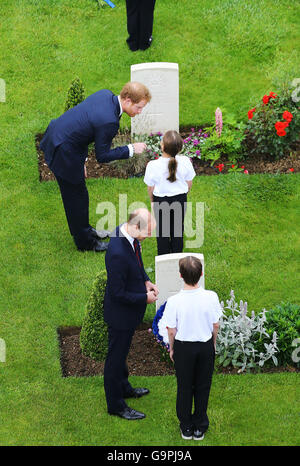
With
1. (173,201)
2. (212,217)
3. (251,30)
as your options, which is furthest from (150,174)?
(251,30)

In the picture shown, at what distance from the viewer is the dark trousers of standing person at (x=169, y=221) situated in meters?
7.57

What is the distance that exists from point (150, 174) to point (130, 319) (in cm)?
189

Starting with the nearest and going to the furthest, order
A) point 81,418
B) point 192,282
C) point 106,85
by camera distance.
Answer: point 192,282, point 81,418, point 106,85

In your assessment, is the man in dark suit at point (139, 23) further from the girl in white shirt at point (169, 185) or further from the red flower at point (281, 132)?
the girl in white shirt at point (169, 185)

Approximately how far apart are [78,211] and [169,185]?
3.96 feet

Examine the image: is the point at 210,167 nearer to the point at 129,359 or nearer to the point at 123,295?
the point at 129,359

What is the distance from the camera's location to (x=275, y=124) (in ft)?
30.9

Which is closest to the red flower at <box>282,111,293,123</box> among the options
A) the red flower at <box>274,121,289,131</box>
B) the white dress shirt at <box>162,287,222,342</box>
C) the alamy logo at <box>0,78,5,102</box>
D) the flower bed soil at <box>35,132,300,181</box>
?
the red flower at <box>274,121,289,131</box>

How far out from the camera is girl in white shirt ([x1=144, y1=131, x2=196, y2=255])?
23.7ft

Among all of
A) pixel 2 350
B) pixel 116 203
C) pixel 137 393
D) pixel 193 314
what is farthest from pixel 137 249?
pixel 116 203

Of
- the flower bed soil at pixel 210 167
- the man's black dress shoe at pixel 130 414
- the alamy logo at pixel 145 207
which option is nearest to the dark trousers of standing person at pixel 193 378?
the man's black dress shoe at pixel 130 414

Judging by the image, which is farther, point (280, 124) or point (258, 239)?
point (280, 124)

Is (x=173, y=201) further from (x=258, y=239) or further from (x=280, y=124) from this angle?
(x=280, y=124)

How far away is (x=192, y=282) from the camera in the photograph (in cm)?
555
